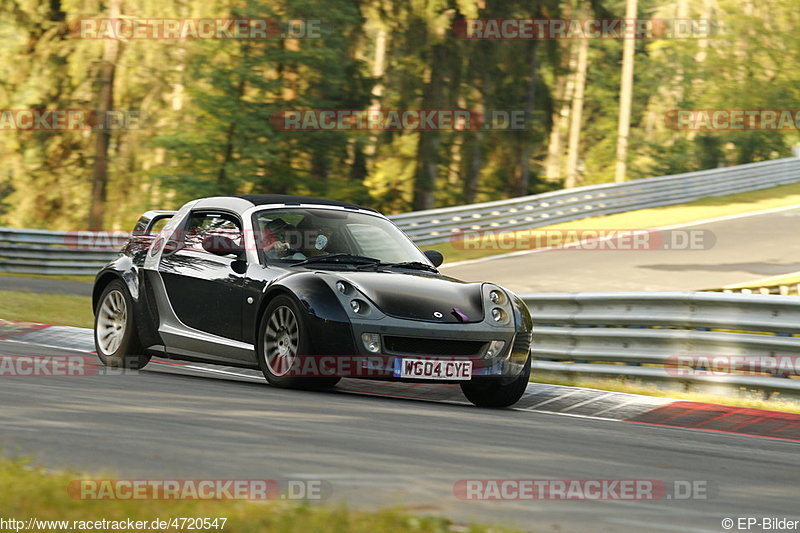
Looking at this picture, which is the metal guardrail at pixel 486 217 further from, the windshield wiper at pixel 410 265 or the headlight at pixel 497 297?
the headlight at pixel 497 297

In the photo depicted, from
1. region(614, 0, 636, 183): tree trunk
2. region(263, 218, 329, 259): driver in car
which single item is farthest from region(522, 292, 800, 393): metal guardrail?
region(614, 0, 636, 183): tree trunk

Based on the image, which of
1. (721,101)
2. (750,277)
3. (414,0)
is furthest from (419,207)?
(721,101)

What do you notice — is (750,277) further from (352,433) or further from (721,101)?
(721,101)

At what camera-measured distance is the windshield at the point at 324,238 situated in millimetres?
9368

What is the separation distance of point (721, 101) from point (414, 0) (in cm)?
2344

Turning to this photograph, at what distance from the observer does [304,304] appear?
28.0 feet

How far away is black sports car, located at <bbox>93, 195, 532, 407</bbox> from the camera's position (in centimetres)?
845

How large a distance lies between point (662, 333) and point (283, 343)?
350 cm

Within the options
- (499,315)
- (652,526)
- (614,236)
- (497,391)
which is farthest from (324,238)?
(614,236)

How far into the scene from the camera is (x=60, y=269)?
26109mm

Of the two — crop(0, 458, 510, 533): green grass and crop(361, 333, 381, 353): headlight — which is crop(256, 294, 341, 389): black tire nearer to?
crop(361, 333, 381, 353): headlight

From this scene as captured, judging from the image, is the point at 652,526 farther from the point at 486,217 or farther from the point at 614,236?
the point at 486,217

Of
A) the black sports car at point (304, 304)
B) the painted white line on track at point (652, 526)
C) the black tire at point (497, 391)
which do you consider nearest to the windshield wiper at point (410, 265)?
the black sports car at point (304, 304)

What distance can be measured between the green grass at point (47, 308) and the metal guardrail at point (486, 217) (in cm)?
701
